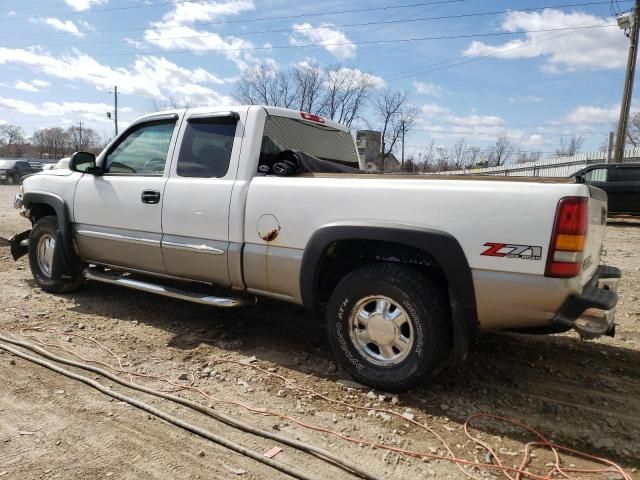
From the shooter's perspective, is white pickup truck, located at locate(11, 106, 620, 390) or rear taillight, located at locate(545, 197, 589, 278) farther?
white pickup truck, located at locate(11, 106, 620, 390)

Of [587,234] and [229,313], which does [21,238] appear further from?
[587,234]

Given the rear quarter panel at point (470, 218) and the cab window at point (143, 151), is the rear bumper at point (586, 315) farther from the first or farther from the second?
the cab window at point (143, 151)

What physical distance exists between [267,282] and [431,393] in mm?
1419

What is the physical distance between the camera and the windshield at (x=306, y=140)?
4102mm

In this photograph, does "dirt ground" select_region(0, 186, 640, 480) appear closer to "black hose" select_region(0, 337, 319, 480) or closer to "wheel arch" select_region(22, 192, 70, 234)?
"black hose" select_region(0, 337, 319, 480)

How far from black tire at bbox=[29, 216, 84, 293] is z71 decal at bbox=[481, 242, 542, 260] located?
14.6 ft

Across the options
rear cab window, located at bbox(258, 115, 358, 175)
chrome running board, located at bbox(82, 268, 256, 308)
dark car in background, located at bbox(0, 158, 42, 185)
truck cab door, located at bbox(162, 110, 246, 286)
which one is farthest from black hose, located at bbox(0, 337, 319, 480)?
dark car in background, located at bbox(0, 158, 42, 185)

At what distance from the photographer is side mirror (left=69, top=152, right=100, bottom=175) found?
483 centimetres

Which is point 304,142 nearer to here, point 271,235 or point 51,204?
point 271,235

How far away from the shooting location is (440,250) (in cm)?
295

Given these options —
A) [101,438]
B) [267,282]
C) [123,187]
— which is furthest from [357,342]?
[123,187]

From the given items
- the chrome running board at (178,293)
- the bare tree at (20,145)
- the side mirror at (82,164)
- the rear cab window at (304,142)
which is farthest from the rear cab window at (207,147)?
the bare tree at (20,145)

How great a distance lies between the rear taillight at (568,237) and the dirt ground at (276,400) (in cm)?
99

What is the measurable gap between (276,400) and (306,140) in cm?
241
